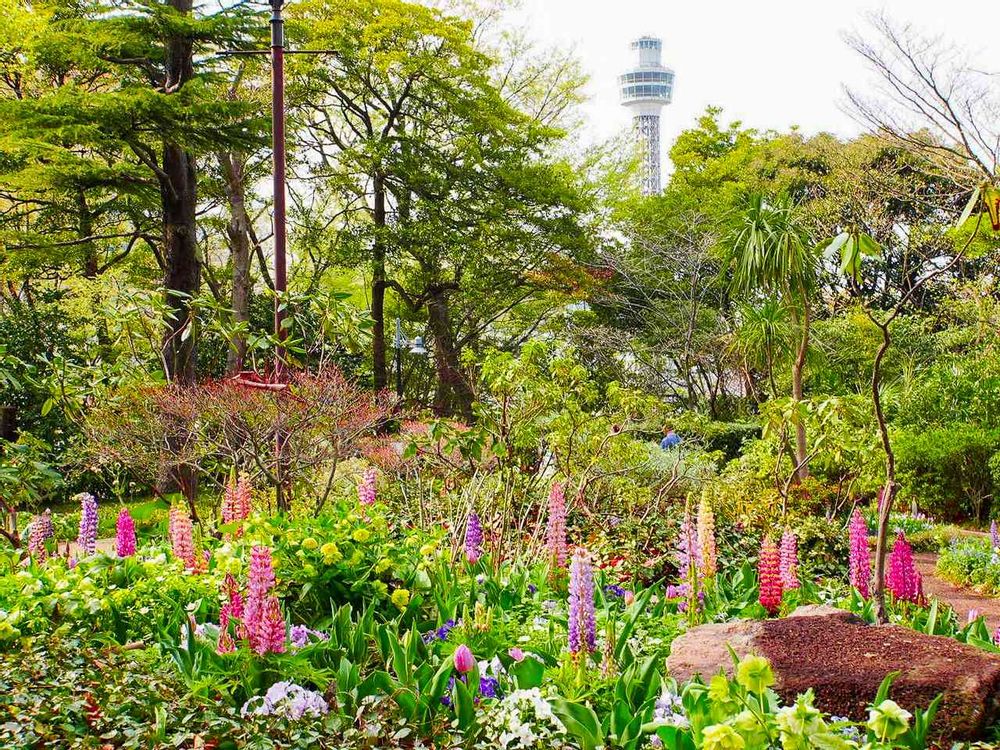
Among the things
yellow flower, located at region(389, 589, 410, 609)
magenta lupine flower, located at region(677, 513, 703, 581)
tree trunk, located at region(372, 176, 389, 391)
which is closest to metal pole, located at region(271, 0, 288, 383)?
yellow flower, located at region(389, 589, 410, 609)

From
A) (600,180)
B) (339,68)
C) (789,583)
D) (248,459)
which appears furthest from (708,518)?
(600,180)

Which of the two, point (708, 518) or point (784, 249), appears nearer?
point (708, 518)

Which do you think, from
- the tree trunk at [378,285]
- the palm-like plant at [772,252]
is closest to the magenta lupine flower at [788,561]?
the palm-like plant at [772,252]

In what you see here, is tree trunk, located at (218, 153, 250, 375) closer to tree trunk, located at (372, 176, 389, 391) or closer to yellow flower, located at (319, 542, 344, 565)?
tree trunk, located at (372, 176, 389, 391)

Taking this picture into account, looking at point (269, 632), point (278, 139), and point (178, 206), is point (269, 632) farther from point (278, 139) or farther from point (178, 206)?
point (178, 206)

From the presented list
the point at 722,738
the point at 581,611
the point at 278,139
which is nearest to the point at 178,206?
the point at 278,139

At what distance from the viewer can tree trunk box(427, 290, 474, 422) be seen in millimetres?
18312

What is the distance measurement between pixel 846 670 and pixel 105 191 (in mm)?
13894

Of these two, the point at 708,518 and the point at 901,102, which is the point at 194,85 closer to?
the point at 708,518

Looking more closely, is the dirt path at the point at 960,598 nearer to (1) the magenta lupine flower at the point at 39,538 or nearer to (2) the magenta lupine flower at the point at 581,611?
(2) the magenta lupine flower at the point at 581,611

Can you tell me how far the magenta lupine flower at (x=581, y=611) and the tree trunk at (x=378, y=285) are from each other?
14132mm

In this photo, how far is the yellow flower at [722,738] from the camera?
1.72 metres

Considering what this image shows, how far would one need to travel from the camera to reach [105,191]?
46.6 feet

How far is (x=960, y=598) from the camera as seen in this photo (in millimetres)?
7262
